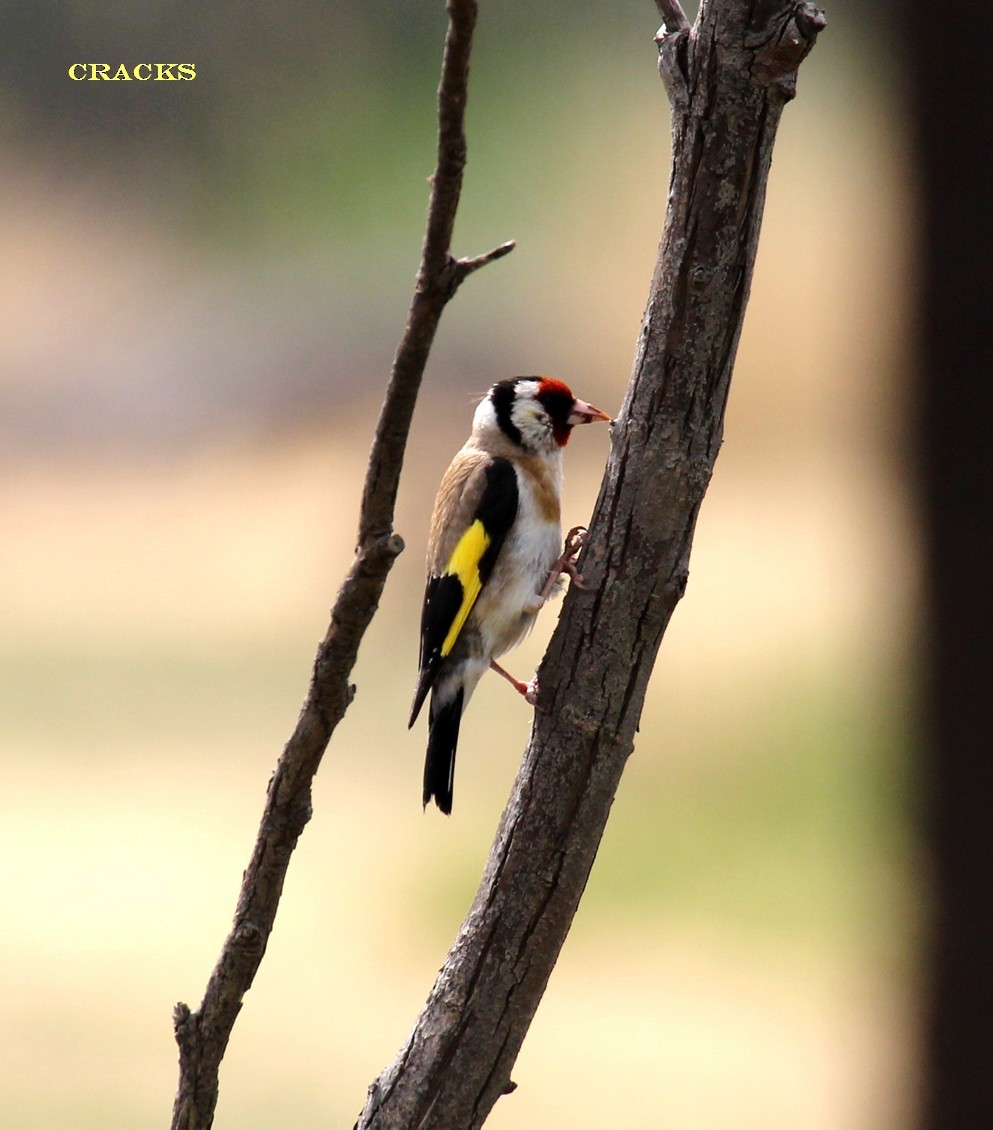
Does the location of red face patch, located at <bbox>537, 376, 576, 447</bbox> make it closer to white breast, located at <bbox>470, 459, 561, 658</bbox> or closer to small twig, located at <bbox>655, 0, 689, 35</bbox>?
white breast, located at <bbox>470, 459, 561, 658</bbox>

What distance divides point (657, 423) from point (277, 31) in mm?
2902

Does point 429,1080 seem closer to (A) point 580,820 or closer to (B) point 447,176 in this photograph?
(A) point 580,820

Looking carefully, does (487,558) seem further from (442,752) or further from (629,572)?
(629,572)

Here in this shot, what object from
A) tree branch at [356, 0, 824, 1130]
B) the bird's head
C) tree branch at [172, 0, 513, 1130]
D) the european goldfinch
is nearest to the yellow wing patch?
the european goldfinch

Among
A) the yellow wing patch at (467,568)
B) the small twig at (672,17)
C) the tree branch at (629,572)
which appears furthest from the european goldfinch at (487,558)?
the small twig at (672,17)

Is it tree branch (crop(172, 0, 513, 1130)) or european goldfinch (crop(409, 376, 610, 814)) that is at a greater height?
european goldfinch (crop(409, 376, 610, 814))

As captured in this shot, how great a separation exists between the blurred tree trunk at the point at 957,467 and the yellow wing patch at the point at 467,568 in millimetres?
461

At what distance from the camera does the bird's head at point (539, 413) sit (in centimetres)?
143

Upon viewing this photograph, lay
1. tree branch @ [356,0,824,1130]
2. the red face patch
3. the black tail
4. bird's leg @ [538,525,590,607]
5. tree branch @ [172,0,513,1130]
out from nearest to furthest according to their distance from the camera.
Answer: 1. tree branch @ [172,0,513,1130]
2. tree branch @ [356,0,824,1130]
3. bird's leg @ [538,525,590,607]
4. the black tail
5. the red face patch

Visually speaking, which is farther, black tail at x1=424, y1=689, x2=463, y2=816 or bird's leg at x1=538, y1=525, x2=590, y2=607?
black tail at x1=424, y1=689, x2=463, y2=816

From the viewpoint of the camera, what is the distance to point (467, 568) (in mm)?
1341

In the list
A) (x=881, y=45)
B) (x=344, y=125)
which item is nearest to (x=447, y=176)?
(x=881, y=45)

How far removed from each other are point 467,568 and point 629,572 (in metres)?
0.44

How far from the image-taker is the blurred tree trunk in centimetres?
118
